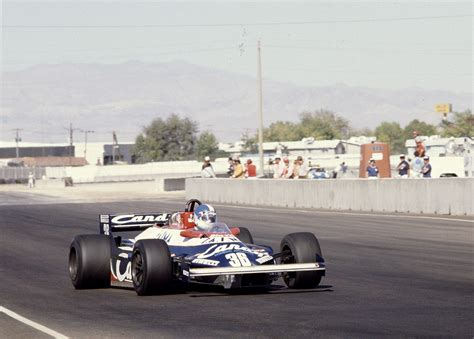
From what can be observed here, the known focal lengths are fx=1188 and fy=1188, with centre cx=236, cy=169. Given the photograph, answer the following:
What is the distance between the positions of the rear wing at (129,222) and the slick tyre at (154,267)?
90.8 inches

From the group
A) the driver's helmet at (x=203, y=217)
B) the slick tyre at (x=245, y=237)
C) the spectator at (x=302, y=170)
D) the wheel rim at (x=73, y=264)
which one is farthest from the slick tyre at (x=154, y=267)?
the spectator at (x=302, y=170)

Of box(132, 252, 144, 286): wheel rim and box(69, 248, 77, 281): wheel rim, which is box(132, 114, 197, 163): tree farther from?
box(132, 252, 144, 286): wheel rim

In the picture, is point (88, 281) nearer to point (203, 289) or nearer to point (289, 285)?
point (203, 289)

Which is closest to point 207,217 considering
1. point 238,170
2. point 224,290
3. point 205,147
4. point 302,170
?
point 224,290

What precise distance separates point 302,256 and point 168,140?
171772 mm

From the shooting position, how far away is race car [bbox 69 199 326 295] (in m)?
14.2

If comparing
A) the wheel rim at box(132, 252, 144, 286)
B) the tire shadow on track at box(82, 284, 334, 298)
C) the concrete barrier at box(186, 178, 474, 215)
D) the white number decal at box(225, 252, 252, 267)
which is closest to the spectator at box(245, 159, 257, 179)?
the concrete barrier at box(186, 178, 474, 215)

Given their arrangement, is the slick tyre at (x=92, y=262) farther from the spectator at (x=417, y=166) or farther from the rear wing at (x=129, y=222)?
the spectator at (x=417, y=166)

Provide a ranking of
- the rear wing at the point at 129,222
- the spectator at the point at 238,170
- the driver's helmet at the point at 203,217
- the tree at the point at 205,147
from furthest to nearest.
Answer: the tree at the point at 205,147
the spectator at the point at 238,170
the rear wing at the point at 129,222
the driver's helmet at the point at 203,217

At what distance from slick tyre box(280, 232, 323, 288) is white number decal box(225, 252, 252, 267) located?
0.93 m

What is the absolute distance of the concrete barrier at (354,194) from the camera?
3281 cm

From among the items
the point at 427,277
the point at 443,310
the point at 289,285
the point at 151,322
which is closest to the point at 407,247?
the point at 427,277

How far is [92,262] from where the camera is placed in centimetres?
1555

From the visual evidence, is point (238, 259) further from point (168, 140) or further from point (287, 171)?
point (168, 140)
